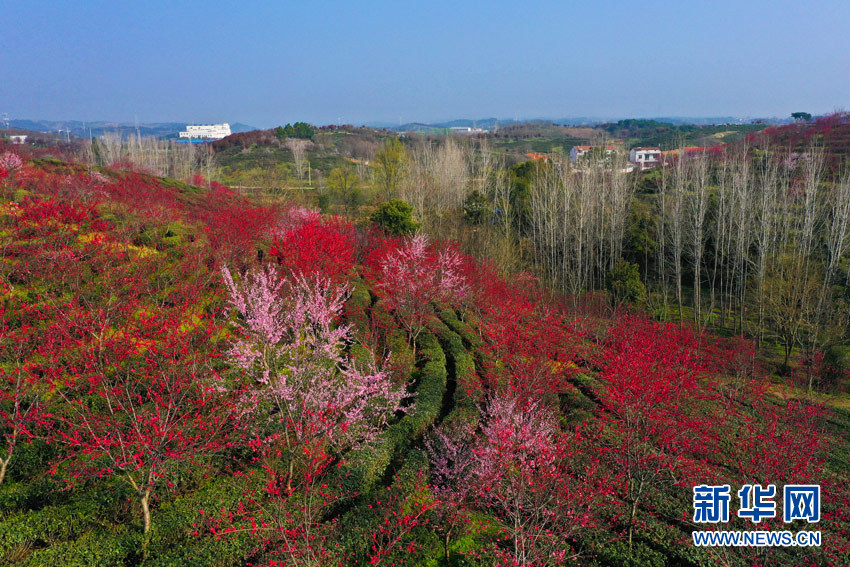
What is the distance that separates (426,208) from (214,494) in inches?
1181

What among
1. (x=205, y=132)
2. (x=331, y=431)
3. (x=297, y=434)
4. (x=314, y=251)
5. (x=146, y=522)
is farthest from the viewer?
(x=205, y=132)

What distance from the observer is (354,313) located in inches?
682

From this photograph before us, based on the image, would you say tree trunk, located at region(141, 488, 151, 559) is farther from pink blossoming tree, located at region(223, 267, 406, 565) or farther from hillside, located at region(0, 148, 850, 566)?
pink blossoming tree, located at region(223, 267, 406, 565)

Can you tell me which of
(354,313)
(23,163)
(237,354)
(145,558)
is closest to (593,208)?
(354,313)

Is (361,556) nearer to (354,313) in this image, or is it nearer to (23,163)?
(354,313)

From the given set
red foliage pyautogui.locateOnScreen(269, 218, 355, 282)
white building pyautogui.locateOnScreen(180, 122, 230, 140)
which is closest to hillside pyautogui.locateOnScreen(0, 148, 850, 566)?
red foliage pyautogui.locateOnScreen(269, 218, 355, 282)

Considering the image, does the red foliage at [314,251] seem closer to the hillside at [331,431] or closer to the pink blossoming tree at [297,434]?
the hillside at [331,431]

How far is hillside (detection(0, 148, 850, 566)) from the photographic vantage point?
720 centimetres

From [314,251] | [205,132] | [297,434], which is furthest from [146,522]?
[205,132]

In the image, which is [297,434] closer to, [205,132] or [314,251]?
[314,251]

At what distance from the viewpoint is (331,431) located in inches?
325

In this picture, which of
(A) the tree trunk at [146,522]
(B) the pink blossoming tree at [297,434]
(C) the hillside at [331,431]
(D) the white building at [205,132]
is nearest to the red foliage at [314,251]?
(C) the hillside at [331,431]

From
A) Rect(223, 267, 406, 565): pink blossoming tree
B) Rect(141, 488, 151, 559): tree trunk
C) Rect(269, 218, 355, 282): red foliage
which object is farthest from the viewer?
Rect(269, 218, 355, 282): red foliage

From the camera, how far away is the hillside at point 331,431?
7.20 m
